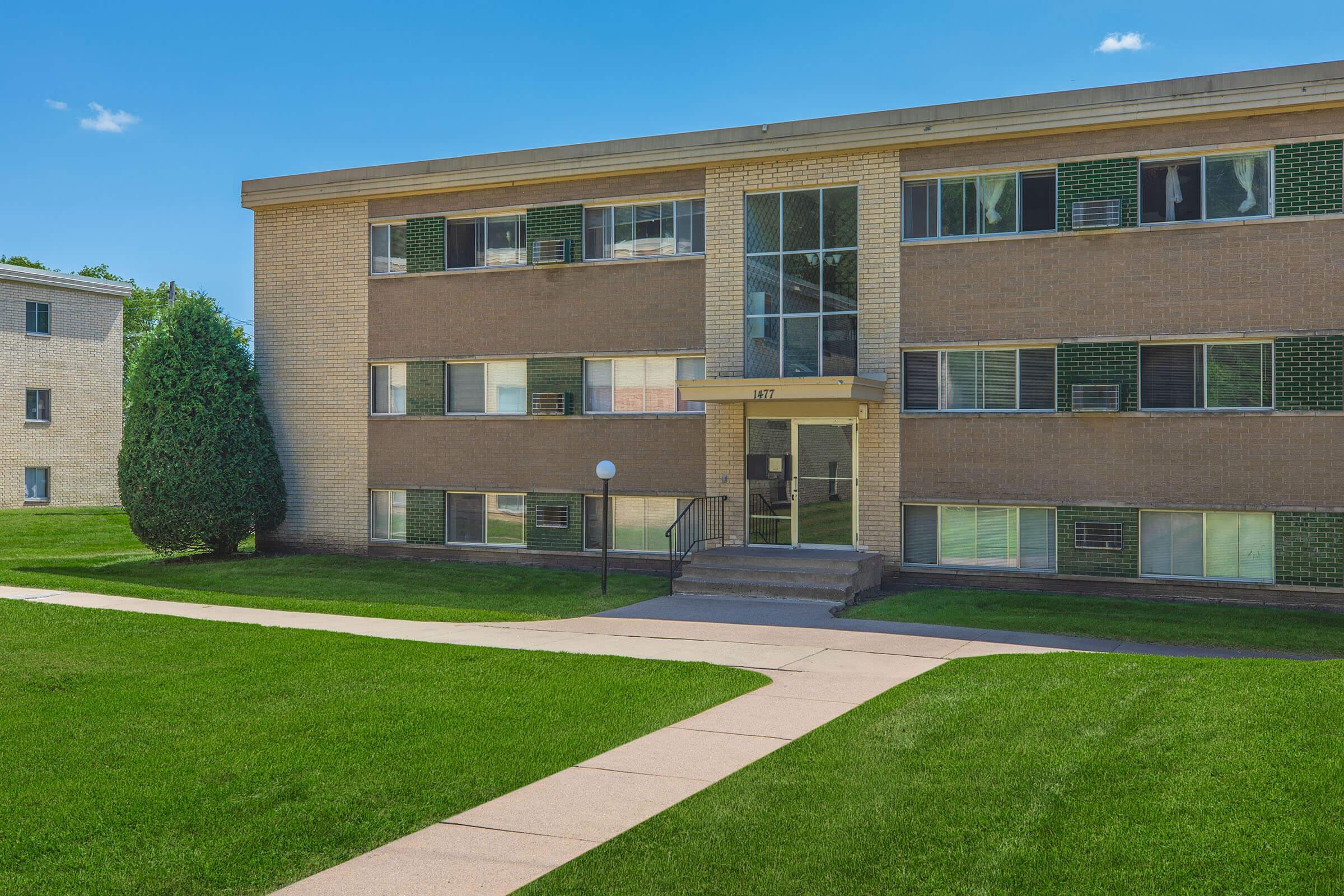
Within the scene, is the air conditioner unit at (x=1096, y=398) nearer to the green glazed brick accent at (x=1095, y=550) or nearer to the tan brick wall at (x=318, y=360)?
the green glazed brick accent at (x=1095, y=550)

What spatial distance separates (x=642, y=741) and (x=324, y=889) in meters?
3.11

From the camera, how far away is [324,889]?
16.6ft

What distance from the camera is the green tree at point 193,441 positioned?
20875 millimetres

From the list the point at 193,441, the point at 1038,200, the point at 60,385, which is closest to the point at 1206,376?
the point at 1038,200

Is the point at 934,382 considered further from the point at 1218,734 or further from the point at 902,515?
the point at 1218,734

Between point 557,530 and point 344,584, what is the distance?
3.99 meters

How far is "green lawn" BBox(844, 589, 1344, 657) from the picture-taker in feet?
41.1

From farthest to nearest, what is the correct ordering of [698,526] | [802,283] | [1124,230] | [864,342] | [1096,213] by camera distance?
[698,526], [802,283], [864,342], [1096,213], [1124,230]

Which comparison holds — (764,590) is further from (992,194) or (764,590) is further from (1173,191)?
(1173,191)

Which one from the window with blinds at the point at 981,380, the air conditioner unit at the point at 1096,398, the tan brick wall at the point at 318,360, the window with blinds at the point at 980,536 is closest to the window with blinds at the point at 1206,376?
the air conditioner unit at the point at 1096,398

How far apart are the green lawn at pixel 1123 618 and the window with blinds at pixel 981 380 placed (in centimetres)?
292

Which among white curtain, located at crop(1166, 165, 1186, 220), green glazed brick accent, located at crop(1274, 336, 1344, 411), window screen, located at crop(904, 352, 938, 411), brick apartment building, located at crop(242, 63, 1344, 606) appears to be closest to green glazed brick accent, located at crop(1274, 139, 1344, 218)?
brick apartment building, located at crop(242, 63, 1344, 606)

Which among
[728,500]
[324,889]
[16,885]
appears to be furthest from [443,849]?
[728,500]

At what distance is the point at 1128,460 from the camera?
1638 cm
